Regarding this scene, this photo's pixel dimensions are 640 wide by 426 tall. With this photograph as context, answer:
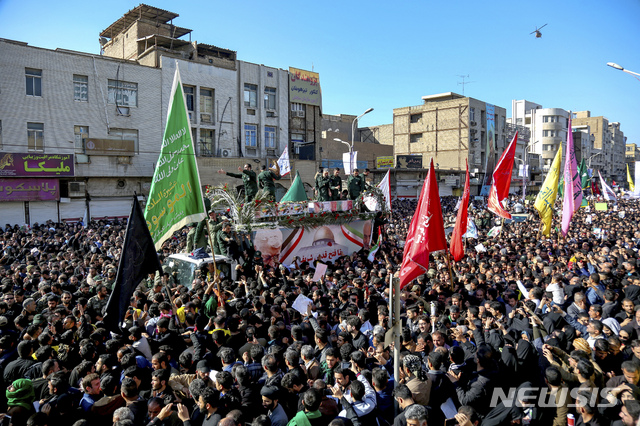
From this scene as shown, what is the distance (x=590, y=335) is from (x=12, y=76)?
2947 centimetres

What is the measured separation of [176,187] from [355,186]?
9.60 metres

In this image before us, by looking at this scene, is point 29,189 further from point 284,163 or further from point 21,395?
point 21,395

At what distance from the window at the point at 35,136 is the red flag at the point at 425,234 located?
25.3 meters

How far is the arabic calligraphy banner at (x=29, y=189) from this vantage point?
23.9m

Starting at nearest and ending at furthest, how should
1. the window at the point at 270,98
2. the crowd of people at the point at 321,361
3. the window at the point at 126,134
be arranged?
the crowd of people at the point at 321,361 → the window at the point at 126,134 → the window at the point at 270,98

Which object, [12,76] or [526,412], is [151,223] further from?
[12,76]

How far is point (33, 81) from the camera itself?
2552 cm

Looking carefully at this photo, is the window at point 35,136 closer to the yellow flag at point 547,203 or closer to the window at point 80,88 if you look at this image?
the window at point 80,88

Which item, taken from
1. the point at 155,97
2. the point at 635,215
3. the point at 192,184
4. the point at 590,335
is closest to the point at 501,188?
the point at 590,335

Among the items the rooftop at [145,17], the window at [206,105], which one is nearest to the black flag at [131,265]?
the window at [206,105]

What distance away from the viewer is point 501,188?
13.1 metres

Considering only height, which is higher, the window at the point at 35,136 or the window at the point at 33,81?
the window at the point at 33,81

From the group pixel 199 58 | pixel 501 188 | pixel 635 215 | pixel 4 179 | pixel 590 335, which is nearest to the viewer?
pixel 590 335

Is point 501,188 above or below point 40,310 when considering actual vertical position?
above
